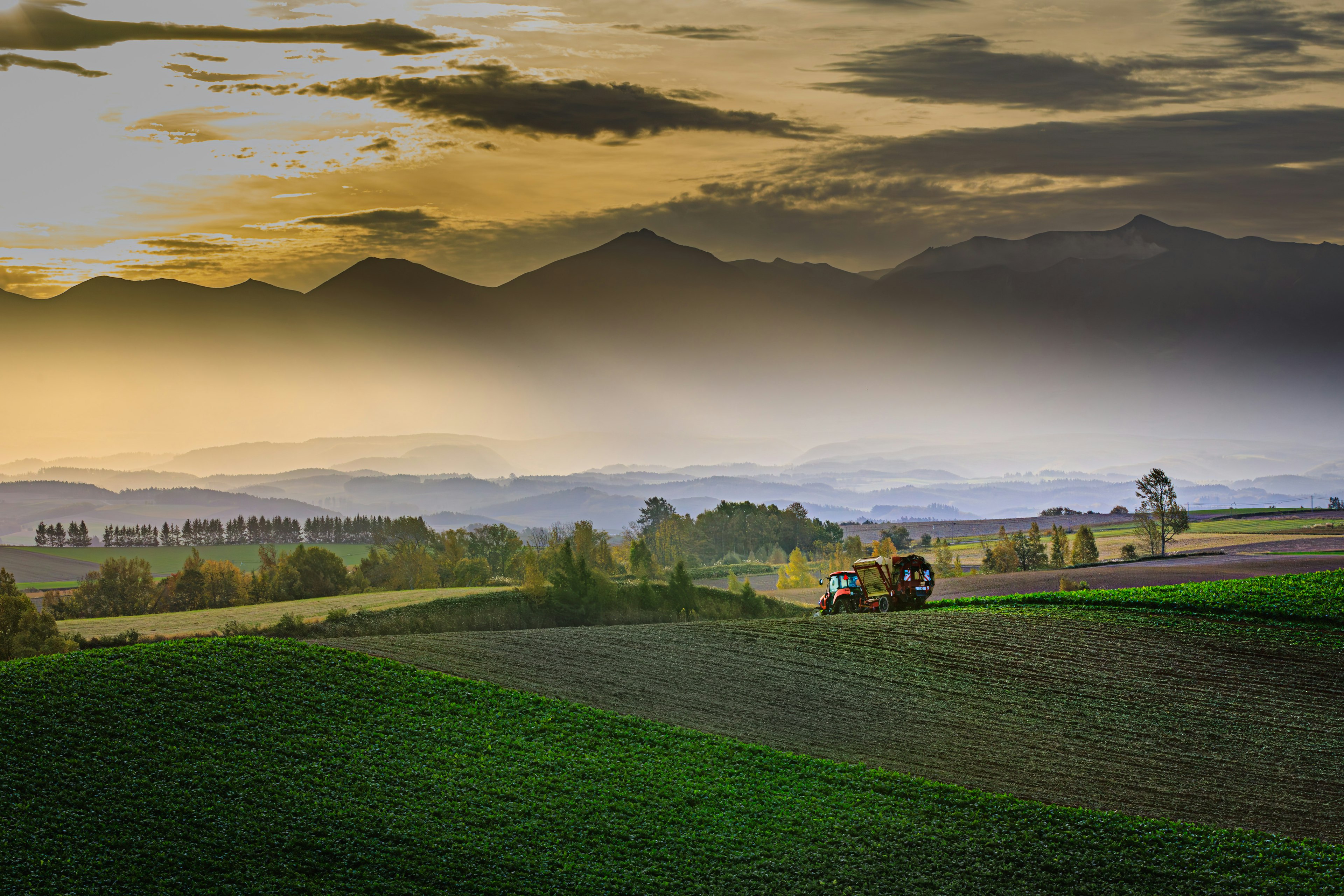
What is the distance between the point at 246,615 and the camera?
58.7 metres

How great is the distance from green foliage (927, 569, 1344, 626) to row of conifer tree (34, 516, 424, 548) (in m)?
113

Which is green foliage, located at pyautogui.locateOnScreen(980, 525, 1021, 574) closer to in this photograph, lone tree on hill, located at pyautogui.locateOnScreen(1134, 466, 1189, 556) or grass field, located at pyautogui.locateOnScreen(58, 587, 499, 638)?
lone tree on hill, located at pyautogui.locateOnScreen(1134, 466, 1189, 556)

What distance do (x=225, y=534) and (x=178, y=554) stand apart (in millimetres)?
26011

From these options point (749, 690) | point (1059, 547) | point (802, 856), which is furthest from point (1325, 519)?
point (802, 856)

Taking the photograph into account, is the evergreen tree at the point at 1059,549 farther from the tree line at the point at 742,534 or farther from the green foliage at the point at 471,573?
the green foliage at the point at 471,573

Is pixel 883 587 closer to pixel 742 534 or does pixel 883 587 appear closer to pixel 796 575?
pixel 796 575

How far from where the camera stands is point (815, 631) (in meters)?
41.9

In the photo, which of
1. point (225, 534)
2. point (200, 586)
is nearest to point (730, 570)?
point (200, 586)

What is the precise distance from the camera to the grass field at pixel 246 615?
5350cm

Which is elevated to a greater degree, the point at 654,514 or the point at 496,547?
the point at 654,514

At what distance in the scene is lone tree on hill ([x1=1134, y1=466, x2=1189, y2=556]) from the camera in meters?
106

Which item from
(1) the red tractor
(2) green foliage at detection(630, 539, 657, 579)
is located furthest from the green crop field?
(1) the red tractor

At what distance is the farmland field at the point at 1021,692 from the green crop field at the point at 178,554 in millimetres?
87057

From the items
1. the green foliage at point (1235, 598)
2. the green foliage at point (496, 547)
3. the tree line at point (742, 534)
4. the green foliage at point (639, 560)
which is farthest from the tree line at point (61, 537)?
the green foliage at point (1235, 598)
